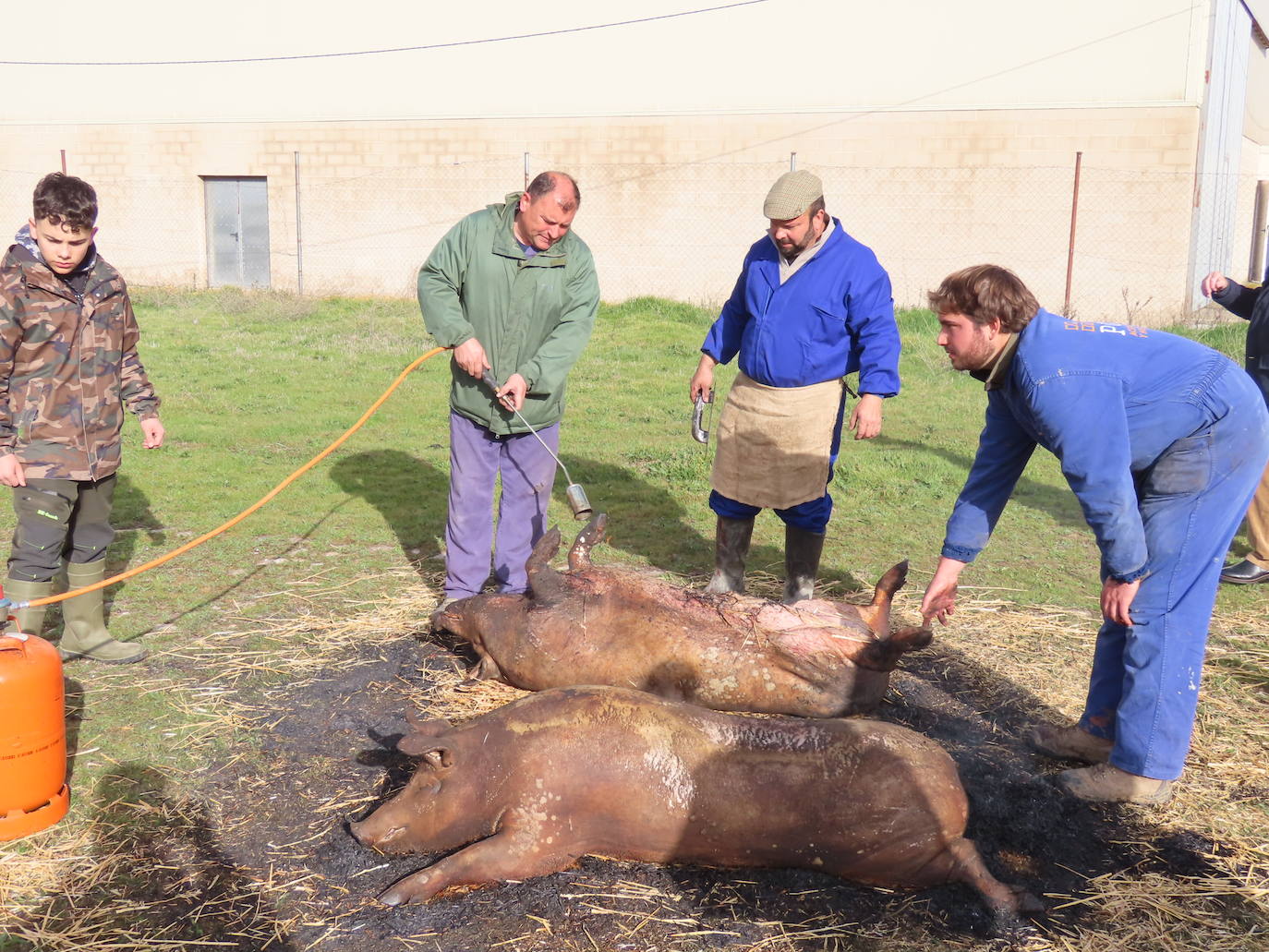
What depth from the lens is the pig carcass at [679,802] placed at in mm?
3465

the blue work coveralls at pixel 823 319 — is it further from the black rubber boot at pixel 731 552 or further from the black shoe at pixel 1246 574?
the black shoe at pixel 1246 574

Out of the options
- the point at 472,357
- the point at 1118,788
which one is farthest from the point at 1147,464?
the point at 472,357

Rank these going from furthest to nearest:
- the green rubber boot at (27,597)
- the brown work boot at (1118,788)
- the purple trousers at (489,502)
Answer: the purple trousers at (489,502)
the green rubber boot at (27,597)
the brown work boot at (1118,788)

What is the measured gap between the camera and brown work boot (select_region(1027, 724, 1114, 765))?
4316mm

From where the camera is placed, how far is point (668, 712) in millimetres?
3678

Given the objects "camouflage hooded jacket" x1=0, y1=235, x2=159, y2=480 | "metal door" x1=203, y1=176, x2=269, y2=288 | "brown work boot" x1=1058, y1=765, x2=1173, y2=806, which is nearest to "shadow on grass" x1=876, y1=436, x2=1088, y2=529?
"brown work boot" x1=1058, y1=765, x2=1173, y2=806

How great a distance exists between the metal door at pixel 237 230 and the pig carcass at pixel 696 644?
18.8 m

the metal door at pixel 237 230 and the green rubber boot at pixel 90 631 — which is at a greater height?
the metal door at pixel 237 230

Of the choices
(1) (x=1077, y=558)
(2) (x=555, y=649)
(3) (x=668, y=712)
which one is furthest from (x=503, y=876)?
(1) (x=1077, y=558)

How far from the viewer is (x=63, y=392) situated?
4.69 meters

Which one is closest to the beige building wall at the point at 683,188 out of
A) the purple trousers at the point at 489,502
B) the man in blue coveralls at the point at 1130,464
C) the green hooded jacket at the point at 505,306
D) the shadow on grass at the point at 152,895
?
the green hooded jacket at the point at 505,306

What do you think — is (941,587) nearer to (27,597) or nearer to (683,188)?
(27,597)

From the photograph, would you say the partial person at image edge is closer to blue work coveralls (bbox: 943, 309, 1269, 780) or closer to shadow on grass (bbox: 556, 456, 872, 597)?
shadow on grass (bbox: 556, 456, 872, 597)

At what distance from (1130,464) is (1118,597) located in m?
0.46
